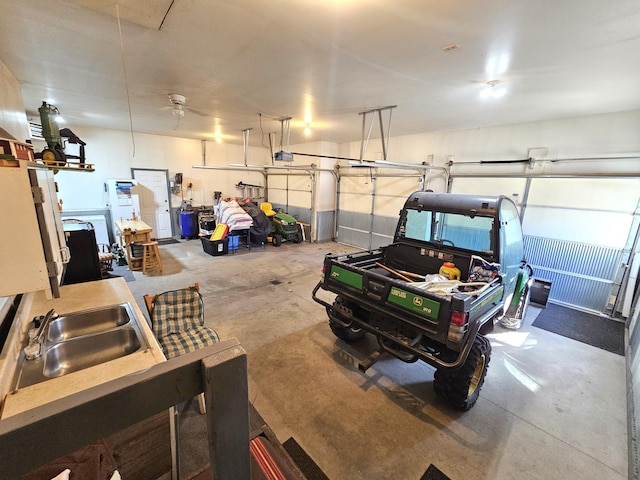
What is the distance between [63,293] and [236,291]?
2478mm

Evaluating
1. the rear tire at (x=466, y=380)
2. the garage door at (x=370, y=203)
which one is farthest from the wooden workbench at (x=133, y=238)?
the rear tire at (x=466, y=380)

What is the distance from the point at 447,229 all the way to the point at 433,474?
8.59 feet

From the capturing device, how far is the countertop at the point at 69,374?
1331 millimetres

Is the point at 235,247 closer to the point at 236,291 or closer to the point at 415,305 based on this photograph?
the point at 236,291

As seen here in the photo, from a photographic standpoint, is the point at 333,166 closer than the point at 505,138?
No

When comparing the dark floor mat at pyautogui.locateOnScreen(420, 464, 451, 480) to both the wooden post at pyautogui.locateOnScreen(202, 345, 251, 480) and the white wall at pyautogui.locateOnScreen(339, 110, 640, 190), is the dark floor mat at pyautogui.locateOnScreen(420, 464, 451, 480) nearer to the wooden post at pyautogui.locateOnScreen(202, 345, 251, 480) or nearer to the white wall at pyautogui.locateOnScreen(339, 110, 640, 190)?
the wooden post at pyautogui.locateOnScreen(202, 345, 251, 480)

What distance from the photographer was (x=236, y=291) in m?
4.77

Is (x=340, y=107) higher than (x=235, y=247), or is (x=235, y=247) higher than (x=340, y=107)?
(x=340, y=107)

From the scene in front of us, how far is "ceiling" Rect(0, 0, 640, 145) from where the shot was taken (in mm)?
1888

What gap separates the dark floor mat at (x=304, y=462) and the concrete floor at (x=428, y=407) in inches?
1.7

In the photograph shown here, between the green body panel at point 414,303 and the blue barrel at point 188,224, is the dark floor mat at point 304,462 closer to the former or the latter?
the green body panel at point 414,303

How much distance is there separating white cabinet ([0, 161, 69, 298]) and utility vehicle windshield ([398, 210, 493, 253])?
345cm

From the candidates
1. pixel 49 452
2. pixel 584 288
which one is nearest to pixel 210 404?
pixel 49 452

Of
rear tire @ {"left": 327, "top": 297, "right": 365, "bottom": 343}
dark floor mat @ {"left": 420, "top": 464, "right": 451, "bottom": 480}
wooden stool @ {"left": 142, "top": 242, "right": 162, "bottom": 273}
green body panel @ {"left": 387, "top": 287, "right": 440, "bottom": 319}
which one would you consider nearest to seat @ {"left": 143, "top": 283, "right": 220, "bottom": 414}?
rear tire @ {"left": 327, "top": 297, "right": 365, "bottom": 343}
